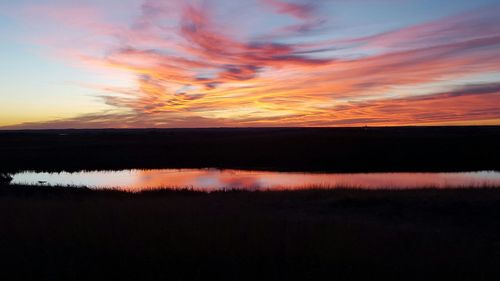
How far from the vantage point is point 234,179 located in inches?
→ 1403

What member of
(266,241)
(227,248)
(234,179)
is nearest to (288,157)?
(234,179)

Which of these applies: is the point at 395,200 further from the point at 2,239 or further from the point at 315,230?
the point at 2,239

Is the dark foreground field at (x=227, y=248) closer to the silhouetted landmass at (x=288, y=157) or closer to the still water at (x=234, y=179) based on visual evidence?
the still water at (x=234, y=179)

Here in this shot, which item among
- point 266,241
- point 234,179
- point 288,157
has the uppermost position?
point 266,241

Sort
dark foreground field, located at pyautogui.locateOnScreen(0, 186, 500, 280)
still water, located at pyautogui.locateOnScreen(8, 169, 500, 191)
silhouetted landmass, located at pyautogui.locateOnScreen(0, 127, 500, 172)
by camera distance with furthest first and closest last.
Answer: silhouetted landmass, located at pyautogui.locateOnScreen(0, 127, 500, 172) → still water, located at pyautogui.locateOnScreen(8, 169, 500, 191) → dark foreground field, located at pyautogui.locateOnScreen(0, 186, 500, 280)

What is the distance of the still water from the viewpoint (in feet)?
106

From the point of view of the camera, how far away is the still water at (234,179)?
3234 centimetres

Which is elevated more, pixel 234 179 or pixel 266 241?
pixel 266 241

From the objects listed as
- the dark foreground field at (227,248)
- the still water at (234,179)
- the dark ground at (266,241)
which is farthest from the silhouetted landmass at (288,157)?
the dark foreground field at (227,248)

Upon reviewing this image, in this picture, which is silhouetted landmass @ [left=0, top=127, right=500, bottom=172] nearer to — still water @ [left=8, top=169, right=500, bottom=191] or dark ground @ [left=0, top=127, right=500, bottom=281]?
still water @ [left=8, top=169, right=500, bottom=191]

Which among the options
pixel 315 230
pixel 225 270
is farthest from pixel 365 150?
pixel 225 270

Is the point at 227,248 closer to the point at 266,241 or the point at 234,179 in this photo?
the point at 266,241

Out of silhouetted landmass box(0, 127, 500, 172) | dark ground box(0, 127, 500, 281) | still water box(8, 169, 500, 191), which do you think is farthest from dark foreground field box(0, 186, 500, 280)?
silhouetted landmass box(0, 127, 500, 172)

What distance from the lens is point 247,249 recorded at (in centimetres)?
789
